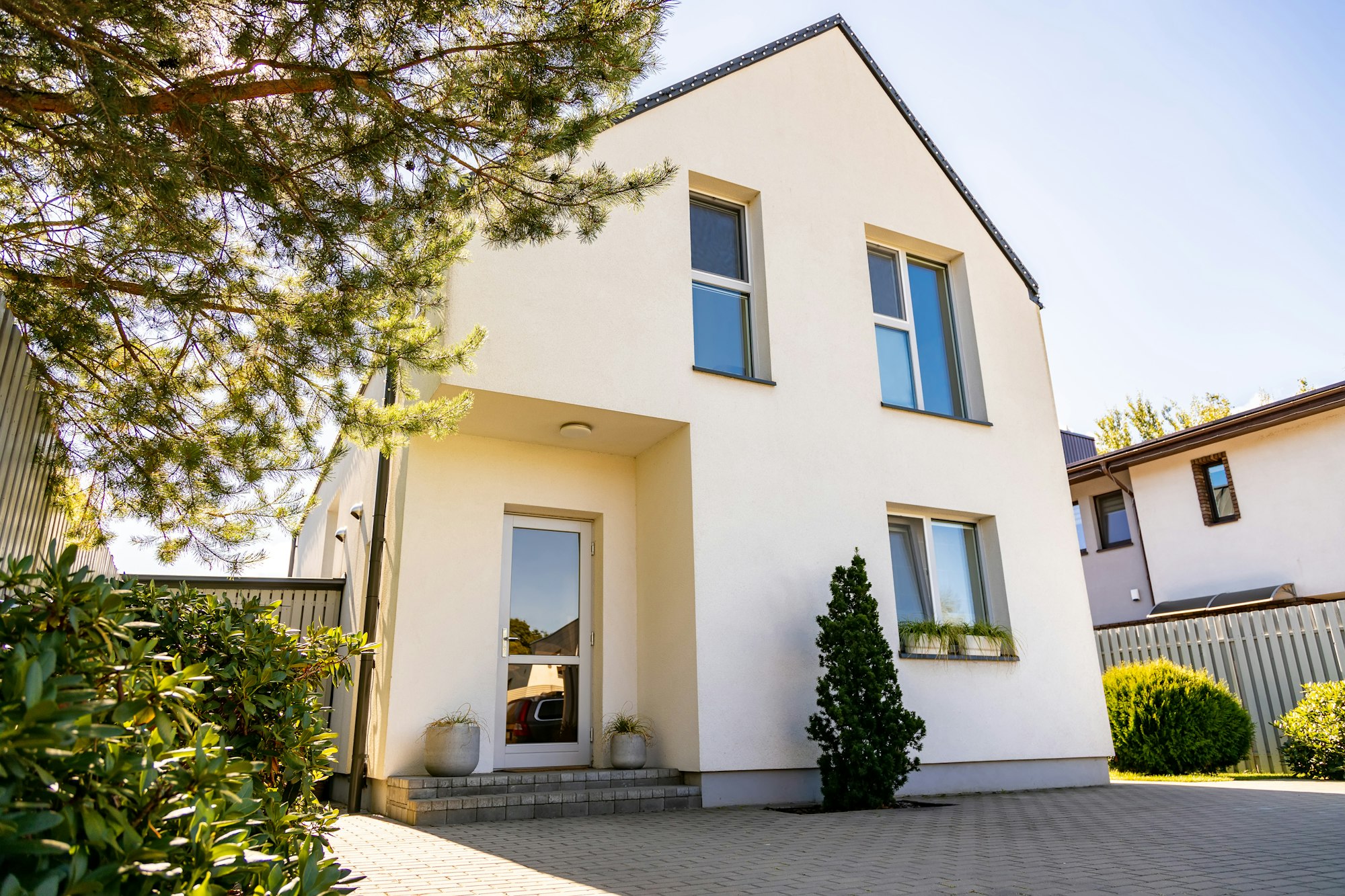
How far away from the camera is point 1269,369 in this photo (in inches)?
1017

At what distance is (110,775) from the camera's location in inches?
58.8

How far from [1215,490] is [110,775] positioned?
1787cm

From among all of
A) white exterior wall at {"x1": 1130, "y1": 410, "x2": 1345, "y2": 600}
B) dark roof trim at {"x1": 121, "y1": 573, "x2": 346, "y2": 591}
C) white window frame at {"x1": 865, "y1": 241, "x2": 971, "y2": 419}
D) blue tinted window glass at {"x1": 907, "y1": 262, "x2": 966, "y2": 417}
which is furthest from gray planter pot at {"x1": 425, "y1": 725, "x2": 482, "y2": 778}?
white exterior wall at {"x1": 1130, "y1": 410, "x2": 1345, "y2": 600}

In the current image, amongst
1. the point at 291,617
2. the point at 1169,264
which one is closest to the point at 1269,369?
the point at 1169,264

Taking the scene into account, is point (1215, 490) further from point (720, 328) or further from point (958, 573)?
point (720, 328)

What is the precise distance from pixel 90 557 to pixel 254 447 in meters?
2.50

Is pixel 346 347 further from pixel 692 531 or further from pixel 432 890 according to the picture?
pixel 692 531

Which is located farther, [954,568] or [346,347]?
[954,568]

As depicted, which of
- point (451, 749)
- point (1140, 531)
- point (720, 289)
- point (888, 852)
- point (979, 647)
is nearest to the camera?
point (888, 852)

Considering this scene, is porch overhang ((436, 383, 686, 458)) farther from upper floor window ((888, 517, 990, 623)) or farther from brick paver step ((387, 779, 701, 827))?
brick paver step ((387, 779, 701, 827))

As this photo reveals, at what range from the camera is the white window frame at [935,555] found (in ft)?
27.8

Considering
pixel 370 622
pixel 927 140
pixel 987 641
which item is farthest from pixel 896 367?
pixel 370 622

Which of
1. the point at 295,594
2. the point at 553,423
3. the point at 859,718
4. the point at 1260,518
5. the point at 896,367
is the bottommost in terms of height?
the point at 859,718

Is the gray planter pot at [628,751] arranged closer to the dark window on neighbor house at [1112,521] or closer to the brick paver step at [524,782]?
the brick paver step at [524,782]
